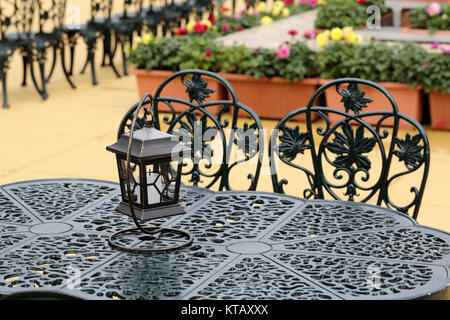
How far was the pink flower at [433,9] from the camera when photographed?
8.35 metres

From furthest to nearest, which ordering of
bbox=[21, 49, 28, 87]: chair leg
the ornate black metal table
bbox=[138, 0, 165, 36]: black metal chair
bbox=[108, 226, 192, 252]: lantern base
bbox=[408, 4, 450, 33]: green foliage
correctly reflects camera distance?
1. bbox=[138, 0, 165, 36]: black metal chair
2. bbox=[21, 49, 28, 87]: chair leg
3. bbox=[408, 4, 450, 33]: green foliage
4. bbox=[108, 226, 192, 252]: lantern base
5. the ornate black metal table

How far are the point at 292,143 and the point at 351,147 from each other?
27 cm

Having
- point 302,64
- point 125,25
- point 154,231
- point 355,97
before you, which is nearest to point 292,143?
point 355,97

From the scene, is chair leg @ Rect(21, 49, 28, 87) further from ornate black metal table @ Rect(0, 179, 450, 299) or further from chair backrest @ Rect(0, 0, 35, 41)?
ornate black metal table @ Rect(0, 179, 450, 299)

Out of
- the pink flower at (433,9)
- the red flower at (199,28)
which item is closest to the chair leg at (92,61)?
the red flower at (199,28)

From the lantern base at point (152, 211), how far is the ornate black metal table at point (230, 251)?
154 mm

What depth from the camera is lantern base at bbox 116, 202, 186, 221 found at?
108 inches

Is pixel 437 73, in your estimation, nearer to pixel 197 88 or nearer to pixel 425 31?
pixel 425 31

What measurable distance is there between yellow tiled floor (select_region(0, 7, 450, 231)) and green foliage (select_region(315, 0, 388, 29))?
93.8 inches

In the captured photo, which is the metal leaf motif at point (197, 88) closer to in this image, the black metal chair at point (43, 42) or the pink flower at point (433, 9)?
the black metal chair at point (43, 42)

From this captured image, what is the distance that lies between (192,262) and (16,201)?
40.0 inches

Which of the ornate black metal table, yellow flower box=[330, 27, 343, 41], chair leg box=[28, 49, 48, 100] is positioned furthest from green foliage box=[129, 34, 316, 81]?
the ornate black metal table

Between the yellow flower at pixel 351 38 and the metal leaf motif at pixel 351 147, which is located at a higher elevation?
the yellow flower at pixel 351 38
